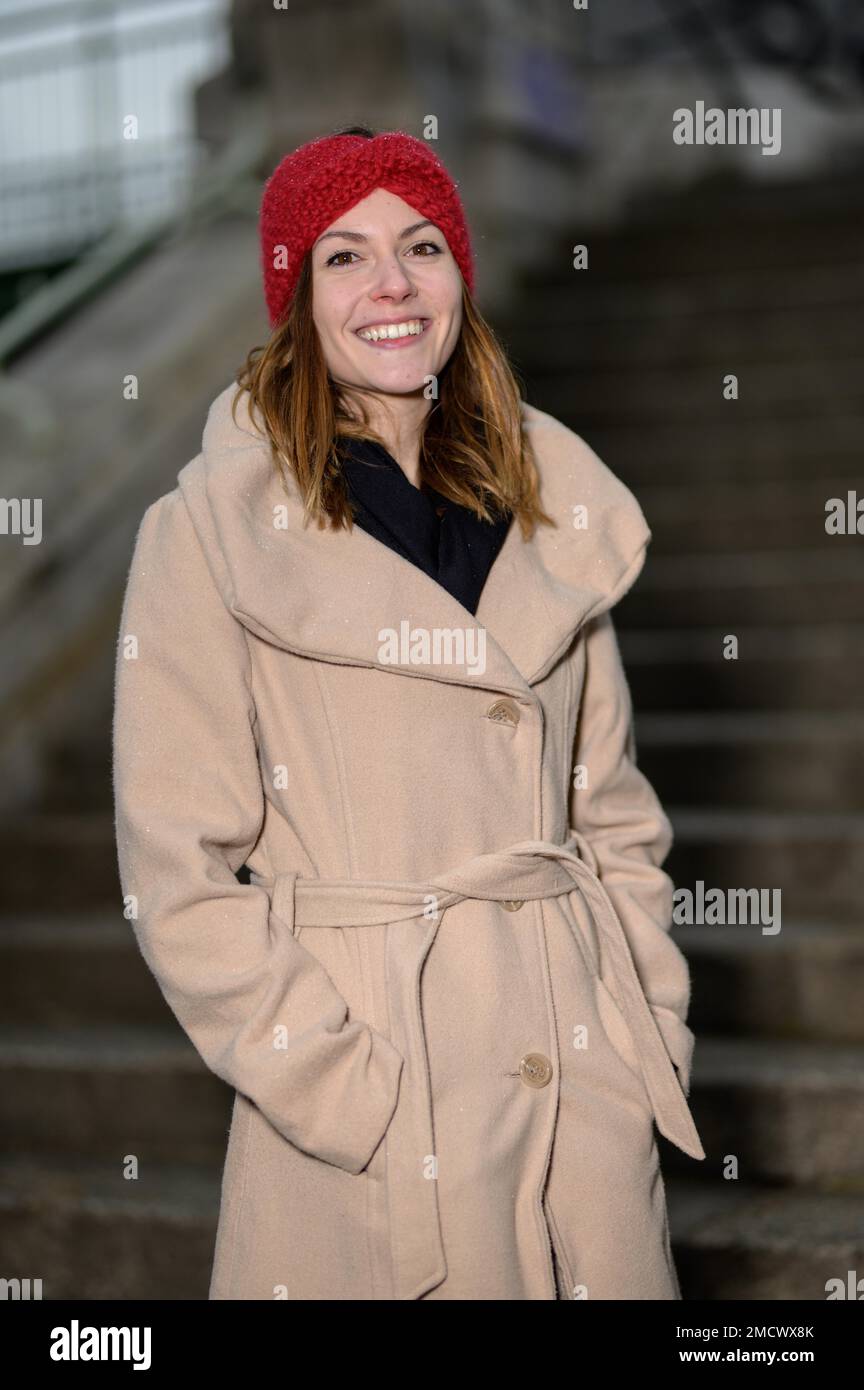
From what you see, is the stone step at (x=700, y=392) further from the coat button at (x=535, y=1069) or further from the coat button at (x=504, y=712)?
the coat button at (x=535, y=1069)

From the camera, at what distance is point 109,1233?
383 cm

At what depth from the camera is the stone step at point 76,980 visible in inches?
177

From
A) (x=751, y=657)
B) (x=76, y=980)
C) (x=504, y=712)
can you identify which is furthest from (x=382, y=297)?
(x=751, y=657)

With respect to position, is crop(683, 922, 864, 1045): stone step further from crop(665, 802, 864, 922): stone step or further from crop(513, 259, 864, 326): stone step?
crop(513, 259, 864, 326): stone step

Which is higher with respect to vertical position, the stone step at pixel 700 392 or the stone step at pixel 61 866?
the stone step at pixel 700 392

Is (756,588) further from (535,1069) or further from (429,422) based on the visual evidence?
(535,1069)

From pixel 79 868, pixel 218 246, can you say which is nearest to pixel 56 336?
pixel 218 246

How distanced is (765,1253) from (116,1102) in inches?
65.0

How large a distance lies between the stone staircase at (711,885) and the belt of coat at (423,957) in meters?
1.28

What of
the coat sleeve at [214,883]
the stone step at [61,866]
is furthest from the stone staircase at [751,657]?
the stone step at [61,866]

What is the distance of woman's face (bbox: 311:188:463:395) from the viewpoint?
241cm

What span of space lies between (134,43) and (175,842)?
307 inches

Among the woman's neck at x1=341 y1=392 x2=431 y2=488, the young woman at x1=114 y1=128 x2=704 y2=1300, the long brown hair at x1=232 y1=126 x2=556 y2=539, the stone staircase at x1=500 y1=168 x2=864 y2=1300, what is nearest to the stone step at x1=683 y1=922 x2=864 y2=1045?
the stone staircase at x1=500 y1=168 x2=864 y2=1300

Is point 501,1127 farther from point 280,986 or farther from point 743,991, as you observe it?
point 743,991
